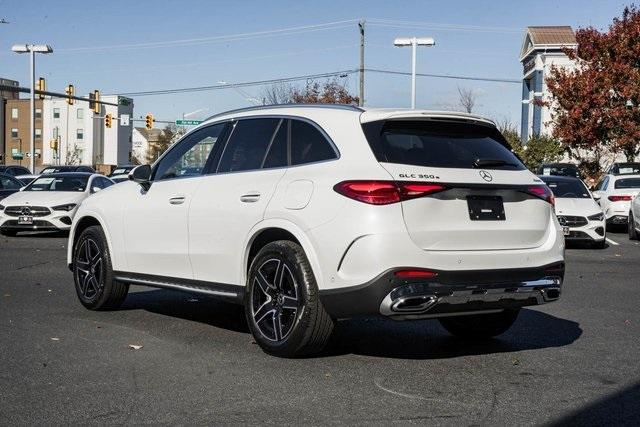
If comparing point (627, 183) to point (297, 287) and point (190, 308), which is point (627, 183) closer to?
point (190, 308)

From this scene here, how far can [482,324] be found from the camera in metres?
7.21

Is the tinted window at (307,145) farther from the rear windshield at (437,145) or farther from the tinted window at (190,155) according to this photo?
the tinted window at (190,155)

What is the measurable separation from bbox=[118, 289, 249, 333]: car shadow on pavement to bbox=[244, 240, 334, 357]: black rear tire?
1116 mm

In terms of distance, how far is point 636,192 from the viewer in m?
21.8

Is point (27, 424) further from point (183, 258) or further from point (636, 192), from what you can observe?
point (636, 192)

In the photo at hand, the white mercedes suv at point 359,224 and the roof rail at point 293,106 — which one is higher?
the roof rail at point 293,106

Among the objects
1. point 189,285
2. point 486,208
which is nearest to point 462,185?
point 486,208

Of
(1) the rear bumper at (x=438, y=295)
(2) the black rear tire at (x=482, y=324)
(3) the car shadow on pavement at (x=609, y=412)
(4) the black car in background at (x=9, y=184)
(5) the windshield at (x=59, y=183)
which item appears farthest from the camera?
(4) the black car in background at (x=9, y=184)

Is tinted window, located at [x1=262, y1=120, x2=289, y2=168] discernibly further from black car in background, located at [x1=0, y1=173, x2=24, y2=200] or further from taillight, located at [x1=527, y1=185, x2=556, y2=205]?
black car in background, located at [x1=0, y1=173, x2=24, y2=200]

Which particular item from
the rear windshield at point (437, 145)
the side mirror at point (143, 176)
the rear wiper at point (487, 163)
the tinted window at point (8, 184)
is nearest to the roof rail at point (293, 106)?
the rear windshield at point (437, 145)

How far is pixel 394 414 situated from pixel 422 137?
209 cm

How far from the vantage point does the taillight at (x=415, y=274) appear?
5730 millimetres

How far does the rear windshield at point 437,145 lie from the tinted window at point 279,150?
0.79m

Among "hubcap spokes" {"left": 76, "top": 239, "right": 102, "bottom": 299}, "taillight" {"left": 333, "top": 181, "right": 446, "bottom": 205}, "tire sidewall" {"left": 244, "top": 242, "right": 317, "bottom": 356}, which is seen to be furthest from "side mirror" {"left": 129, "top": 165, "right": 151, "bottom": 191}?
"taillight" {"left": 333, "top": 181, "right": 446, "bottom": 205}
